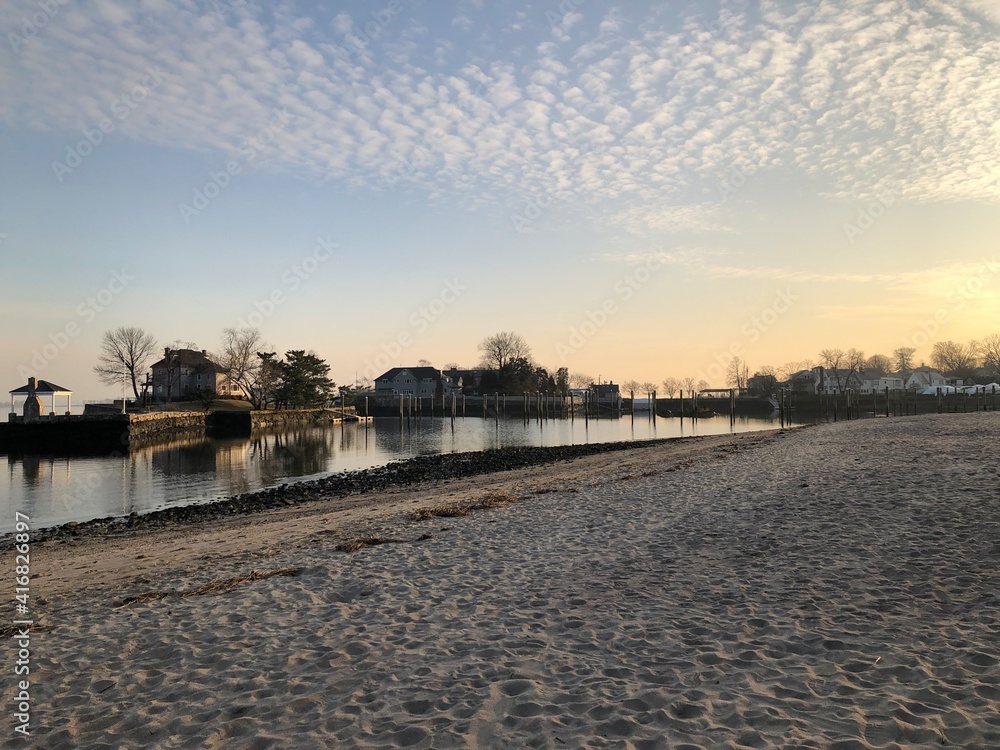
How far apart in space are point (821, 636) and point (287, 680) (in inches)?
185

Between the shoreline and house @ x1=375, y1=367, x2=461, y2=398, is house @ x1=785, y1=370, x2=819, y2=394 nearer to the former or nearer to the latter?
house @ x1=375, y1=367, x2=461, y2=398

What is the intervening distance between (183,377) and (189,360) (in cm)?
289

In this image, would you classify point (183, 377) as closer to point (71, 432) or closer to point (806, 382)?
point (71, 432)

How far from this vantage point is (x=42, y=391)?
55.0m

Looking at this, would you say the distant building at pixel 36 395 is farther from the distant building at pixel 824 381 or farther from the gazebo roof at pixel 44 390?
the distant building at pixel 824 381

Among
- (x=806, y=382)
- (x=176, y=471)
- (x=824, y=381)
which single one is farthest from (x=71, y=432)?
(x=824, y=381)

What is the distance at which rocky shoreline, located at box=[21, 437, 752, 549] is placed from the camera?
54.0ft

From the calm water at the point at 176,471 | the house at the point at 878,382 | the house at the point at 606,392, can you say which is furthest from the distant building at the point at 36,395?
the house at the point at 878,382

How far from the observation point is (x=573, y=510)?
1246 cm

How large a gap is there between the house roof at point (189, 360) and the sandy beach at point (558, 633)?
3259 inches

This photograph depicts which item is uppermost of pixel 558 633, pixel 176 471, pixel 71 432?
pixel 558 633

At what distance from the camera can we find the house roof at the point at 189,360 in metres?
85.8

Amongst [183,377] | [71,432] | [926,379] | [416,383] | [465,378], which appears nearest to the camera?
[71,432]

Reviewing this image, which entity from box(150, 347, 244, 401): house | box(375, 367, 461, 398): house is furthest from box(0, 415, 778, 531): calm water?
box(375, 367, 461, 398): house
